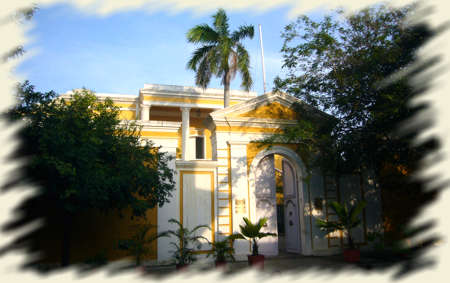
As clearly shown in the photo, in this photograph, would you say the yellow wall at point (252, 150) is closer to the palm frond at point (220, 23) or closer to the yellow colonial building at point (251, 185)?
the yellow colonial building at point (251, 185)

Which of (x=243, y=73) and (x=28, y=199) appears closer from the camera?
(x=28, y=199)

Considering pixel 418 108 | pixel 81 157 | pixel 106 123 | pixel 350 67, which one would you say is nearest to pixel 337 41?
pixel 350 67

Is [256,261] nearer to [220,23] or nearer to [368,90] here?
[368,90]

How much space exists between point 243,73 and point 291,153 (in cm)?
486

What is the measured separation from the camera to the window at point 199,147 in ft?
71.4

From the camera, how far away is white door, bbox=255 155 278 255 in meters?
12.5

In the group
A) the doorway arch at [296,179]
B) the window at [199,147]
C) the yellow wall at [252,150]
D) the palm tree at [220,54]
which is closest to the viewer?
the doorway arch at [296,179]

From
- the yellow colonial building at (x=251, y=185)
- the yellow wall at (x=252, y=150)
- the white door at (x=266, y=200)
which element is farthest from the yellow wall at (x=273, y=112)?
the white door at (x=266, y=200)

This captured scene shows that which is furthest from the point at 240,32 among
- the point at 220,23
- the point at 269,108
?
the point at 269,108

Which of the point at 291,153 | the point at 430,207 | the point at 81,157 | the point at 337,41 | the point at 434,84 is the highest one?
the point at 337,41

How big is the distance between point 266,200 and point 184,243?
12.0ft

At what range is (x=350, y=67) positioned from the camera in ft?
37.0

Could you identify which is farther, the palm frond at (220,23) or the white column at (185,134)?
the white column at (185,134)

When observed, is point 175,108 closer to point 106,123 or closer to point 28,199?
point 106,123
